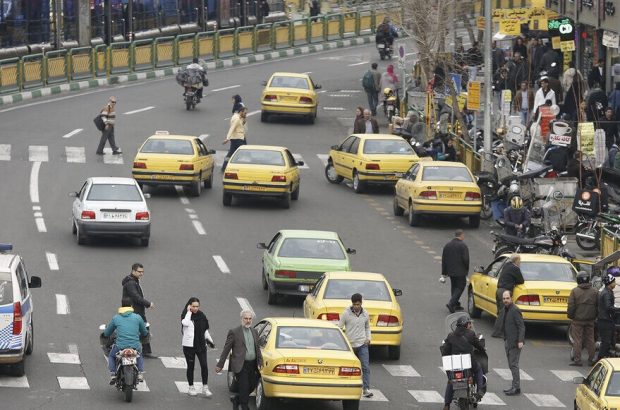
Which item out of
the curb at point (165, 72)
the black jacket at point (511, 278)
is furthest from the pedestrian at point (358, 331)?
the curb at point (165, 72)

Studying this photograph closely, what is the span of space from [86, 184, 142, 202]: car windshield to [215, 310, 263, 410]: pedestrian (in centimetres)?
1276

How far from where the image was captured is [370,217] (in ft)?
129

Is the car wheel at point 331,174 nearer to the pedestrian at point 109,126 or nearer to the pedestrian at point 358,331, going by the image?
the pedestrian at point 109,126

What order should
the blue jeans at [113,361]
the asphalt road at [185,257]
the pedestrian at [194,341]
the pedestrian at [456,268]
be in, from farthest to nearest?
the pedestrian at [456,268], the asphalt road at [185,257], the pedestrian at [194,341], the blue jeans at [113,361]

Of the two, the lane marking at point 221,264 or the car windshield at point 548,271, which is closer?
the car windshield at point 548,271

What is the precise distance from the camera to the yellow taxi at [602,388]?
64.5 ft

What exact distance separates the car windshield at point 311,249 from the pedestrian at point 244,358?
764 centimetres

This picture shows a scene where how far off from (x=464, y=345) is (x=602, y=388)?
319 centimetres

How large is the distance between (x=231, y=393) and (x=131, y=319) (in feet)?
5.54

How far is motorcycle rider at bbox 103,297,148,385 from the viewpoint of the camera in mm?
23109

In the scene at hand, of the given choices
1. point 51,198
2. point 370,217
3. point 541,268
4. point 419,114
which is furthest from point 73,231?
point 419,114

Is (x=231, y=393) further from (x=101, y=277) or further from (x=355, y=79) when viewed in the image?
(x=355, y=79)

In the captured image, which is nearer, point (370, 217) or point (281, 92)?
point (370, 217)

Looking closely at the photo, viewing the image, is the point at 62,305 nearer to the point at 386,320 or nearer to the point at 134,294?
the point at 134,294
